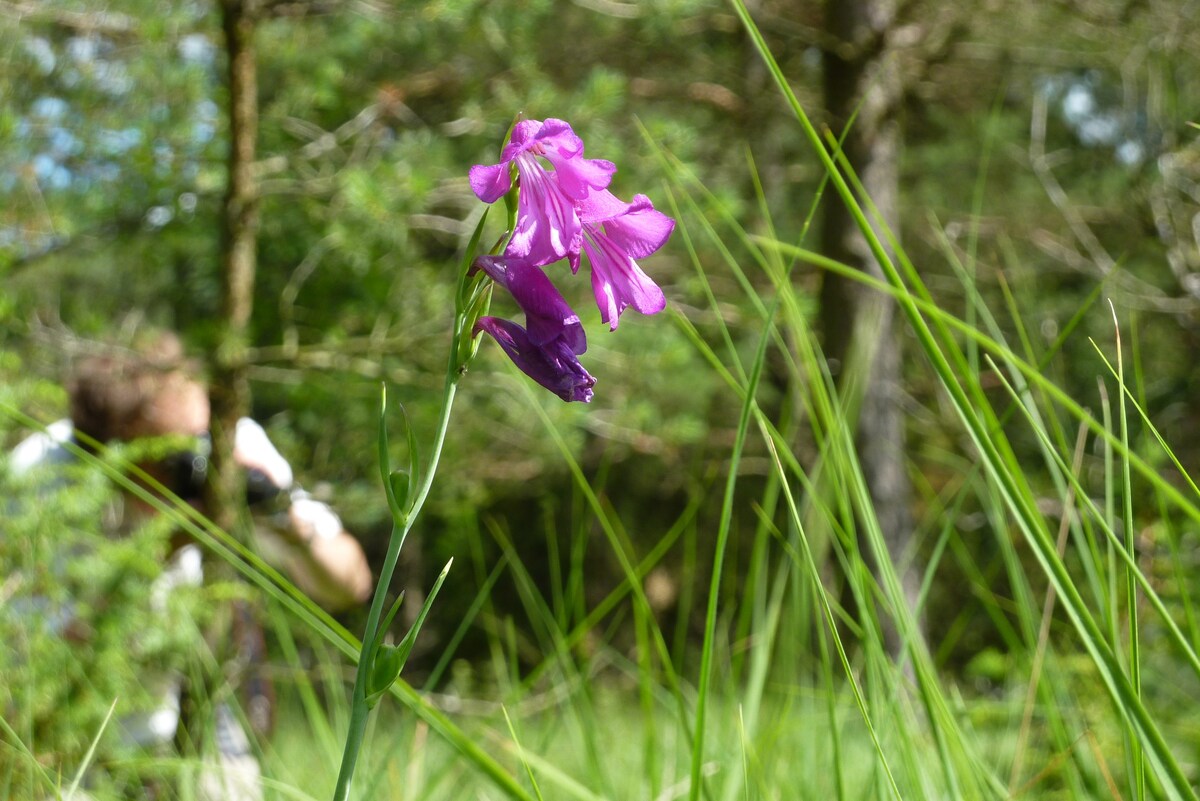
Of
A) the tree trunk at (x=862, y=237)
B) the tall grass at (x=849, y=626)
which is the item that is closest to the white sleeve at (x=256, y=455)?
the tall grass at (x=849, y=626)

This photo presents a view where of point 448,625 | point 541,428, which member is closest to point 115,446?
point 541,428

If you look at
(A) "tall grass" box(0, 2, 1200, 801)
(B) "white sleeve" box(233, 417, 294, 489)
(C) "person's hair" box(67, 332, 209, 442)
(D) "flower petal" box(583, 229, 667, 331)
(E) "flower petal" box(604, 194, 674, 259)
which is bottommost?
(B) "white sleeve" box(233, 417, 294, 489)

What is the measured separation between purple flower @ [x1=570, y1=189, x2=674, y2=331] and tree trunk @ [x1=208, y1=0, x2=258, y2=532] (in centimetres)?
236

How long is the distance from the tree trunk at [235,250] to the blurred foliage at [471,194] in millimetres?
134

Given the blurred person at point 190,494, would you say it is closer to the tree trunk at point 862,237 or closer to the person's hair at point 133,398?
the person's hair at point 133,398

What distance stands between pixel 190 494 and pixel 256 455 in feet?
0.82

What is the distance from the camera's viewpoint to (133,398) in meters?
2.96

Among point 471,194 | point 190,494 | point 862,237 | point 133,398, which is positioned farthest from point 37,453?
point 862,237

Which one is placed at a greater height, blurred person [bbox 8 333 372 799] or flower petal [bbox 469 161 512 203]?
flower petal [bbox 469 161 512 203]

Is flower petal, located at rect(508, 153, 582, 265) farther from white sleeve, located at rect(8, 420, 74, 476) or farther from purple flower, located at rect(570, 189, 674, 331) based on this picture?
white sleeve, located at rect(8, 420, 74, 476)

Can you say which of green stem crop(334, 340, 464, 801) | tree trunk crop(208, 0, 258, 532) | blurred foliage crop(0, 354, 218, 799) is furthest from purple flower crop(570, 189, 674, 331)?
tree trunk crop(208, 0, 258, 532)

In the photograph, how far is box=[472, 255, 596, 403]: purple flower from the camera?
0.76 m

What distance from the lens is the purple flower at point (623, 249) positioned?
0.84m

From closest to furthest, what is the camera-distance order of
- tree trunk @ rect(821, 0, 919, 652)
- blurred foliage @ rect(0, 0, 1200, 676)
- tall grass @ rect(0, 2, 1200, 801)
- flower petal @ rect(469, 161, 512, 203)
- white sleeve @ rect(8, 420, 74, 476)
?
tall grass @ rect(0, 2, 1200, 801)
flower petal @ rect(469, 161, 512, 203)
white sleeve @ rect(8, 420, 74, 476)
blurred foliage @ rect(0, 0, 1200, 676)
tree trunk @ rect(821, 0, 919, 652)
